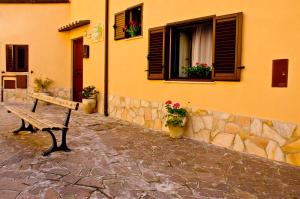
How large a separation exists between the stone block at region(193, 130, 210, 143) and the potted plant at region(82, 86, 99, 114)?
4.12m

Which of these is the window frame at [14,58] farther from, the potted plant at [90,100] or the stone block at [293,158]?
the stone block at [293,158]

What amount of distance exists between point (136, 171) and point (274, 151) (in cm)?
212

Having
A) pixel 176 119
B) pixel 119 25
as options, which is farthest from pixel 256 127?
pixel 119 25

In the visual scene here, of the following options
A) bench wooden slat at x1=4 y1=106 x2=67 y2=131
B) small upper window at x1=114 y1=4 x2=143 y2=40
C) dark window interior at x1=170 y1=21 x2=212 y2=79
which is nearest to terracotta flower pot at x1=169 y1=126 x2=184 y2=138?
dark window interior at x1=170 y1=21 x2=212 y2=79

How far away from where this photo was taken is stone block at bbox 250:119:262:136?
4.70 m

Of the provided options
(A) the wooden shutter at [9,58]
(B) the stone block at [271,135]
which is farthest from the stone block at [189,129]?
(A) the wooden shutter at [9,58]

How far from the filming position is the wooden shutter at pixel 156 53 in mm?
6367

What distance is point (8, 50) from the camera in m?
11.3

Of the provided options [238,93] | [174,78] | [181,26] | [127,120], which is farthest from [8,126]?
[238,93]

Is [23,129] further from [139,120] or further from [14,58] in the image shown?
[14,58]

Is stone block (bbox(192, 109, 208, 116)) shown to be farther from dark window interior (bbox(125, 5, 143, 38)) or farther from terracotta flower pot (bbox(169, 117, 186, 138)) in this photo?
dark window interior (bbox(125, 5, 143, 38))

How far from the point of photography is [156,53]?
6.54 metres

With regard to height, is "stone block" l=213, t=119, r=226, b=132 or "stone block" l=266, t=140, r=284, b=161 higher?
"stone block" l=213, t=119, r=226, b=132

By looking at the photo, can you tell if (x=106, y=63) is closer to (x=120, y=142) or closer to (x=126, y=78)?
(x=126, y=78)
